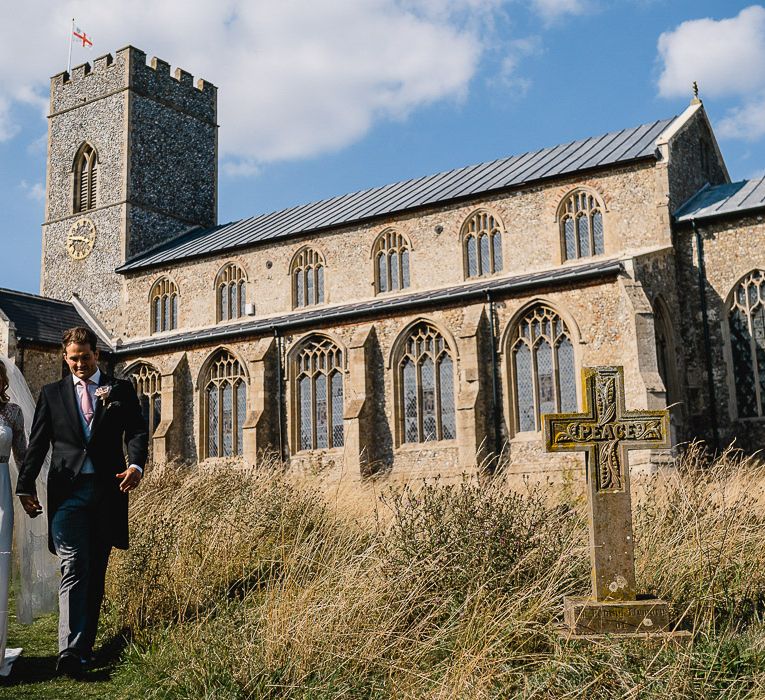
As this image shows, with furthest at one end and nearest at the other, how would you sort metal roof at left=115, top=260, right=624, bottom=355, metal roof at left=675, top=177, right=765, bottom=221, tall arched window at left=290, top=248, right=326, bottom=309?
1. tall arched window at left=290, top=248, right=326, bottom=309
2. metal roof at left=675, top=177, right=765, bottom=221
3. metal roof at left=115, top=260, right=624, bottom=355

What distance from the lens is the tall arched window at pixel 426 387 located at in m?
19.5

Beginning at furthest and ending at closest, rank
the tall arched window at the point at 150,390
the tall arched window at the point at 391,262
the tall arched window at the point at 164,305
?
the tall arched window at the point at 164,305
the tall arched window at the point at 150,390
the tall arched window at the point at 391,262

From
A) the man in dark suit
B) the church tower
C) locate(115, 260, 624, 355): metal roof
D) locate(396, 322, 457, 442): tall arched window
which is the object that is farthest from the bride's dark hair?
the church tower

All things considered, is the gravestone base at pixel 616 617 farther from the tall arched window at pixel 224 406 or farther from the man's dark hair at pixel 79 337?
the tall arched window at pixel 224 406

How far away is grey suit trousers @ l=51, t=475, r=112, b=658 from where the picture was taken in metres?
5.62

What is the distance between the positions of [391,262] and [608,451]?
16.9 m

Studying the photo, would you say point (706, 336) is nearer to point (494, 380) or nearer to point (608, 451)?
point (494, 380)

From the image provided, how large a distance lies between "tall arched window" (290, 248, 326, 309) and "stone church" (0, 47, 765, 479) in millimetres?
51

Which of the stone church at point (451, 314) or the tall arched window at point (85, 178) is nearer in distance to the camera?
the stone church at point (451, 314)

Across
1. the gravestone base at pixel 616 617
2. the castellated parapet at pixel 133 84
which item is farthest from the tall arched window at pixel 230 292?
the gravestone base at pixel 616 617

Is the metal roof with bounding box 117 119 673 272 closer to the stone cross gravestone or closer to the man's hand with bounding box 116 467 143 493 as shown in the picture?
the stone cross gravestone

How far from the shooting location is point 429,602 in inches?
220

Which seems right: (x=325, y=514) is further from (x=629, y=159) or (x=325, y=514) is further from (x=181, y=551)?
(x=629, y=159)

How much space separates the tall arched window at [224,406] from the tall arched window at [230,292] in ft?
6.91
